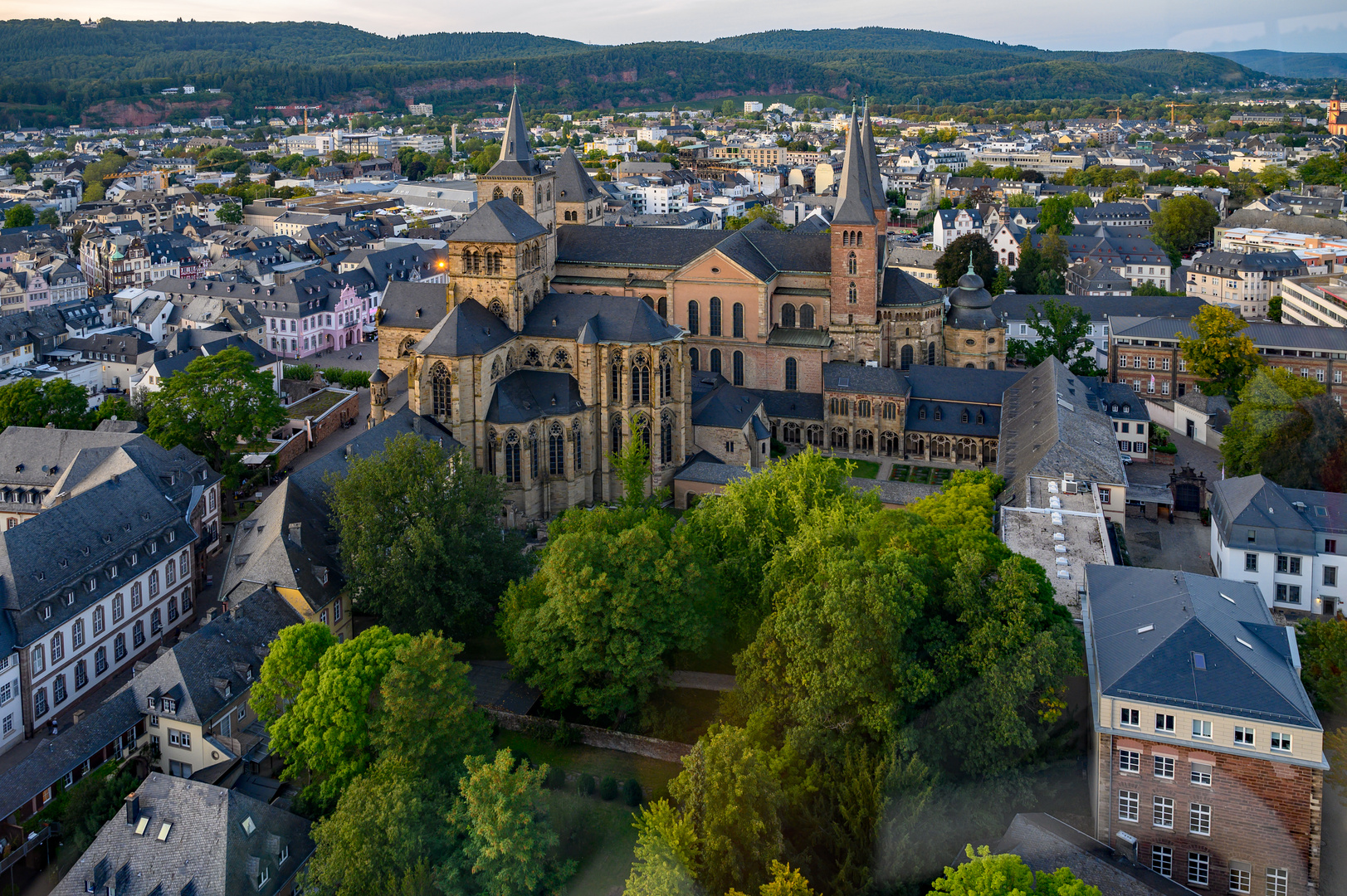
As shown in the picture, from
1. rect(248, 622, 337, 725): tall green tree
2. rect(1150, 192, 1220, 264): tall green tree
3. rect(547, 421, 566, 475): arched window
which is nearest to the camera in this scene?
rect(248, 622, 337, 725): tall green tree

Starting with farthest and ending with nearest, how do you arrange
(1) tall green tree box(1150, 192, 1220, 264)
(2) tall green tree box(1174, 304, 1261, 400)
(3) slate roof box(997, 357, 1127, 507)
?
(1) tall green tree box(1150, 192, 1220, 264) → (2) tall green tree box(1174, 304, 1261, 400) → (3) slate roof box(997, 357, 1127, 507)

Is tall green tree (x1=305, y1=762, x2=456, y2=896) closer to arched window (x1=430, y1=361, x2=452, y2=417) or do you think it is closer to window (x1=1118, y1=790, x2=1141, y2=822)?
window (x1=1118, y1=790, x2=1141, y2=822)

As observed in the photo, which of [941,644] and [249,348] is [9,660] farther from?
[249,348]

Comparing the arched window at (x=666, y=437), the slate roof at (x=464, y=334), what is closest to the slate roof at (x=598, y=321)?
the slate roof at (x=464, y=334)

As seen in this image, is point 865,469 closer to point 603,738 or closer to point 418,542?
point 603,738

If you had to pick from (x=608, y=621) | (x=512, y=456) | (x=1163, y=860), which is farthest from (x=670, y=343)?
(x=1163, y=860)

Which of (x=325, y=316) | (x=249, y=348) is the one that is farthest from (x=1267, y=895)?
(x=325, y=316)

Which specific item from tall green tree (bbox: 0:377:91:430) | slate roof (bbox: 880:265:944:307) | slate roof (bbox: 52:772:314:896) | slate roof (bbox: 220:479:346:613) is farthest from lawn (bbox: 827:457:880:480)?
tall green tree (bbox: 0:377:91:430)

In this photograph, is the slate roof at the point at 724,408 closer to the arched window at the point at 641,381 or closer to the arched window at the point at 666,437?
→ the arched window at the point at 666,437
